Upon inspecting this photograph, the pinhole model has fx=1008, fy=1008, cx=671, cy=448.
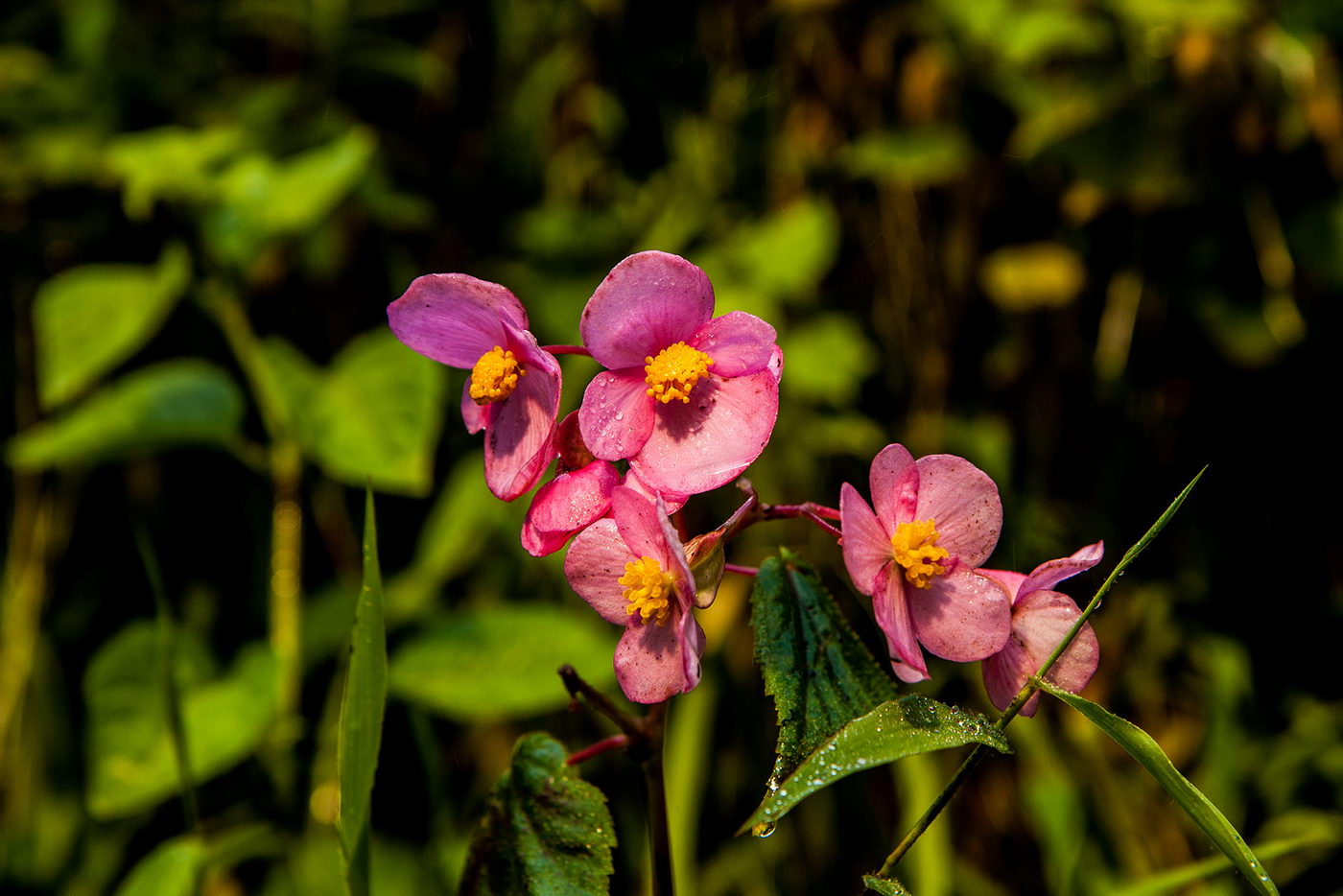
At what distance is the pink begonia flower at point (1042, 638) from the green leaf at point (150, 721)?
66 centimetres

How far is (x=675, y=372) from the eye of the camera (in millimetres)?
480

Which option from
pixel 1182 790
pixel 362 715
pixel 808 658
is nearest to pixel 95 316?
pixel 362 715

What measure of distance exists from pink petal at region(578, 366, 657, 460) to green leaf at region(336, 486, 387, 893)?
105 millimetres

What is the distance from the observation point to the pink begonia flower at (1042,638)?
458mm

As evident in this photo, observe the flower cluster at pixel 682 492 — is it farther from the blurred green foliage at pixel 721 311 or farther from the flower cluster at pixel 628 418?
the blurred green foliage at pixel 721 311

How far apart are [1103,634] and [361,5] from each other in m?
1.28

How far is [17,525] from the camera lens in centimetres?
123

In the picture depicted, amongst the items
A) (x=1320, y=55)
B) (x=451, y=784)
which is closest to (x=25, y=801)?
(x=451, y=784)

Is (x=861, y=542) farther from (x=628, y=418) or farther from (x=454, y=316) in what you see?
(x=454, y=316)

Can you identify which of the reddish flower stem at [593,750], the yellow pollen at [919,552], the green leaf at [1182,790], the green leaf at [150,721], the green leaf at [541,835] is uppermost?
the yellow pollen at [919,552]

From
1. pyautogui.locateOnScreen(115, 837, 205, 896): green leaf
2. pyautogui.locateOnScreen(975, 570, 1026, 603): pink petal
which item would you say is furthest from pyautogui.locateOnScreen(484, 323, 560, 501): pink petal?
pyautogui.locateOnScreen(115, 837, 205, 896): green leaf

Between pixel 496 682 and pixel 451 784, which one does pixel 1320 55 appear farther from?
pixel 451 784

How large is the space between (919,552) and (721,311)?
0.72 m

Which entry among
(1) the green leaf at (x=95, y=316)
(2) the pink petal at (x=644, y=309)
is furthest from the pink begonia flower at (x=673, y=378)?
(1) the green leaf at (x=95, y=316)
